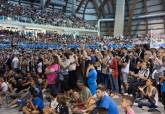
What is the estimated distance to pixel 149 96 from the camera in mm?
11344

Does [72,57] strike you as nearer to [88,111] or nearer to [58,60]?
[58,60]

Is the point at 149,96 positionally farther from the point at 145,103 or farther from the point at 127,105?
the point at 127,105

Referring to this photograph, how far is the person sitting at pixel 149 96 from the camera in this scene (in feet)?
37.1

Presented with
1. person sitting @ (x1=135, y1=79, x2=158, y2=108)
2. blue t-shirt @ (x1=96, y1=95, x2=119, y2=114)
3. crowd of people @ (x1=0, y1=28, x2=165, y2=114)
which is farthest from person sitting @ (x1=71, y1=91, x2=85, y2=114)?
person sitting @ (x1=135, y1=79, x2=158, y2=108)

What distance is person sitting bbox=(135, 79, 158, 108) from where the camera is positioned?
Result: 11.3m

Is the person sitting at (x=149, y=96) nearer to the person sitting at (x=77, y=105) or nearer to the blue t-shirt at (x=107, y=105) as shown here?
the person sitting at (x=77, y=105)

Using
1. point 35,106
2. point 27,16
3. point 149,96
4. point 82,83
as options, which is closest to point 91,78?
point 82,83

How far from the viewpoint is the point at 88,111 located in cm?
820

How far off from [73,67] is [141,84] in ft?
7.32

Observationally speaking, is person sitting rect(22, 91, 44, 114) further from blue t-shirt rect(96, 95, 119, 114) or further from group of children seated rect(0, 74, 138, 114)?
blue t-shirt rect(96, 95, 119, 114)

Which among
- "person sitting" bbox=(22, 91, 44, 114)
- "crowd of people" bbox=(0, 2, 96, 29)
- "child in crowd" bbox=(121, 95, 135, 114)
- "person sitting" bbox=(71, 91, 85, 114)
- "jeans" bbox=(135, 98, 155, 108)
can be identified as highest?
"crowd of people" bbox=(0, 2, 96, 29)

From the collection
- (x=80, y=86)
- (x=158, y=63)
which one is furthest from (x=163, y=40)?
(x=80, y=86)

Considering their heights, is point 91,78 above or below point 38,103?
above

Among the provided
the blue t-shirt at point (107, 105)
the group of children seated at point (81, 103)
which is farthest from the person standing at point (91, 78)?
the blue t-shirt at point (107, 105)
